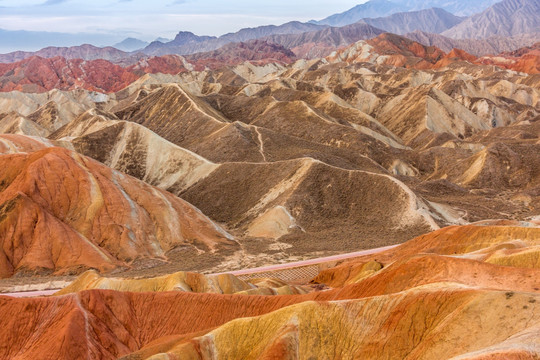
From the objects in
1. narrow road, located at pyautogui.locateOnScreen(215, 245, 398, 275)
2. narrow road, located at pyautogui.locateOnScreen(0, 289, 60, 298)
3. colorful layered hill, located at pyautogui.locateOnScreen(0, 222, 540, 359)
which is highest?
colorful layered hill, located at pyautogui.locateOnScreen(0, 222, 540, 359)

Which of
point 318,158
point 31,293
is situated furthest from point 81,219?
point 318,158

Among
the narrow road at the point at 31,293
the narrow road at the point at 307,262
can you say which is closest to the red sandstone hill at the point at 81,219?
the narrow road at the point at 31,293

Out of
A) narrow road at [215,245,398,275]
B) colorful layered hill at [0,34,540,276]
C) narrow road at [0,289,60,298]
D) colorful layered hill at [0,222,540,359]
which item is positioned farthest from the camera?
colorful layered hill at [0,34,540,276]

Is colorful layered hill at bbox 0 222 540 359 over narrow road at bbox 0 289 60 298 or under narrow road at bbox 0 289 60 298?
over

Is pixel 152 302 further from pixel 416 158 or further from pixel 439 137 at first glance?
pixel 439 137

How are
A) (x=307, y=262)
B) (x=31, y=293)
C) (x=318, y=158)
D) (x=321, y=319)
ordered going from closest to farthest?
(x=321, y=319) → (x=31, y=293) → (x=307, y=262) → (x=318, y=158)

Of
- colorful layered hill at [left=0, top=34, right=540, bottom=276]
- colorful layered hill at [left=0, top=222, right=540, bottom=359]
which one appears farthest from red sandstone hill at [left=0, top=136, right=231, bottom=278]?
colorful layered hill at [left=0, top=222, right=540, bottom=359]

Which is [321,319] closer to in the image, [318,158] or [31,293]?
[31,293]

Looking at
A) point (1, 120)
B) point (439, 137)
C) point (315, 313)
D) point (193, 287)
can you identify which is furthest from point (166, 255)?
point (1, 120)

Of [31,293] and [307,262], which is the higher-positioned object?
[31,293]

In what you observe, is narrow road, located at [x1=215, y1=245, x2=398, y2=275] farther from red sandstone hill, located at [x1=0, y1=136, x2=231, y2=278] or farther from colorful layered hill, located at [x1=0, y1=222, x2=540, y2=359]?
colorful layered hill, located at [x1=0, y1=222, x2=540, y2=359]
